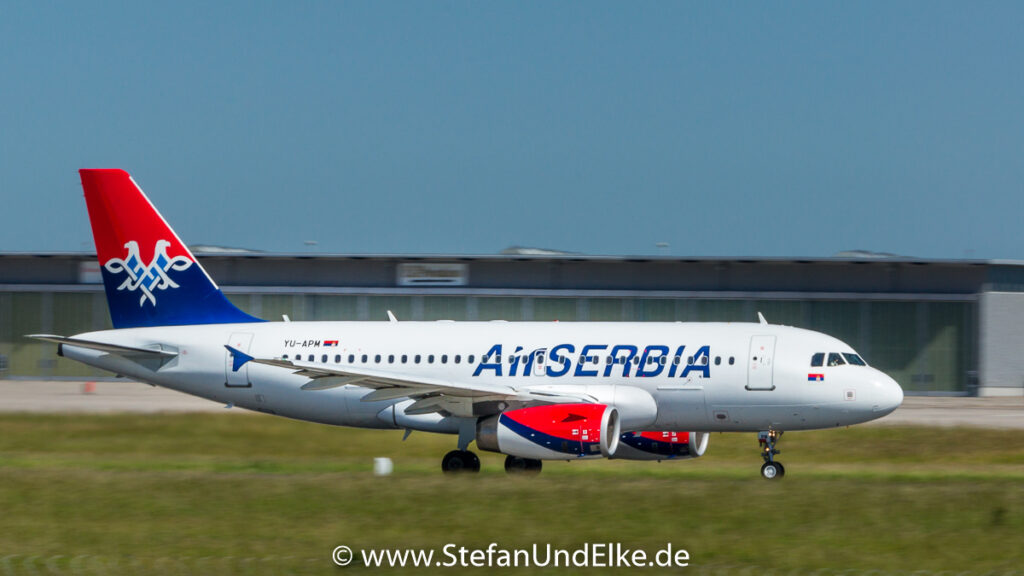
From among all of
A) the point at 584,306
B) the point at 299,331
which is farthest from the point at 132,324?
the point at 584,306

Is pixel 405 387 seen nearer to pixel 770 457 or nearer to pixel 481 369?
pixel 481 369

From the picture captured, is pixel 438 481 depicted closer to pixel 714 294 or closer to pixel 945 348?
pixel 714 294

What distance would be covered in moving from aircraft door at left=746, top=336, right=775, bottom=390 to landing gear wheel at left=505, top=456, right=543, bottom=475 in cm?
485

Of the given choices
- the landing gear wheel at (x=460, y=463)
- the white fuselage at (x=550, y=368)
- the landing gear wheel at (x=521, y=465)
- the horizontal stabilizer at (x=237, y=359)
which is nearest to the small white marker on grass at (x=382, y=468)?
the landing gear wheel at (x=460, y=463)

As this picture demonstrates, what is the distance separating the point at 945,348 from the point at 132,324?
38602mm

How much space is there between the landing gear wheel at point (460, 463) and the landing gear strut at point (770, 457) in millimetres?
5940

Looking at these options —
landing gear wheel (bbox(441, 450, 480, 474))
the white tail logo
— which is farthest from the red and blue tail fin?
landing gear wheel (bbox(441, 450, 480, 474))

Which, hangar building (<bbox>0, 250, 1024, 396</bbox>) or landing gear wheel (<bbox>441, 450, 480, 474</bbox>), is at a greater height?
hangar building (<bbox>0, 250, 1024, 396</bbox>)

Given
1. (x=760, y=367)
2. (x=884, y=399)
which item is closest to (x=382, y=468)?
(x=760, y=367)

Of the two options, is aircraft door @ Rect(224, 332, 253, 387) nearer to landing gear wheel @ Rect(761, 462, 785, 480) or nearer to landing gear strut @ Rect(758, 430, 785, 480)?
landing gear strut @ Rect(758, 430, 785, 480)

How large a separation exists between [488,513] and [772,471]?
26.3ft

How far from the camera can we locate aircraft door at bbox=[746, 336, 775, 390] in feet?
84.6

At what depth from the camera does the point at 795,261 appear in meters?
54.3

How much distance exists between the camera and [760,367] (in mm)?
25844
